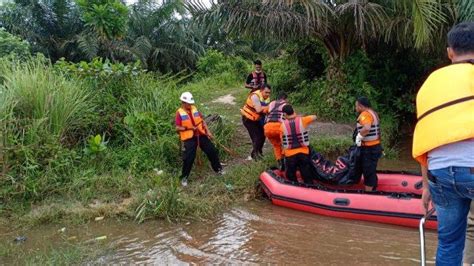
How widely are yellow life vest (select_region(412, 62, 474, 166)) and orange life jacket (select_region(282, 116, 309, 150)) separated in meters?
4.46

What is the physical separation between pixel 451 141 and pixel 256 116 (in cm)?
629

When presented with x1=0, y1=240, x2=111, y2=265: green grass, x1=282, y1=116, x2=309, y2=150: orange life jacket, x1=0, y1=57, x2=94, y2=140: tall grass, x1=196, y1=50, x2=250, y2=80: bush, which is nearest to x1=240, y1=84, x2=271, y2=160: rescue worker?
x1=282, y1=116, x2=309, y2=150: orange life jacket

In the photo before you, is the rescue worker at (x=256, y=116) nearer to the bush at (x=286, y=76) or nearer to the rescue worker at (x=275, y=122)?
the rescue worker at (x=275, y=122)

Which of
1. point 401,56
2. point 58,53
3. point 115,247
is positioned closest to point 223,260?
point 115,247

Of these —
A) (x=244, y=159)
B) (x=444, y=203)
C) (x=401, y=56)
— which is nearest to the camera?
Result: (x=444, y=203)

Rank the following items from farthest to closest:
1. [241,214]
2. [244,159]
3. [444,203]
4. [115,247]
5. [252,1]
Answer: [252,1] < [244,159] < [241,214] < [115,247] < [444,203]

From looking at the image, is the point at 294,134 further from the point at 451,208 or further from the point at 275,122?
the point at 451,208

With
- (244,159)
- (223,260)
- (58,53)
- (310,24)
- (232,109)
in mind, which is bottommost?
(223,260)

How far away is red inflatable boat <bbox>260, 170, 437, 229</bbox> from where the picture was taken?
606 cm

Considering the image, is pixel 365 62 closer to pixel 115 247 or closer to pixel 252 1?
pixel 252 1

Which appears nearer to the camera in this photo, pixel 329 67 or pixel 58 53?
pixel 329 67

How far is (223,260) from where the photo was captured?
535cm

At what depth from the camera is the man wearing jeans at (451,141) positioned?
2.40 meters

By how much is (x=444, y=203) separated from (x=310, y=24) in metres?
8.07
